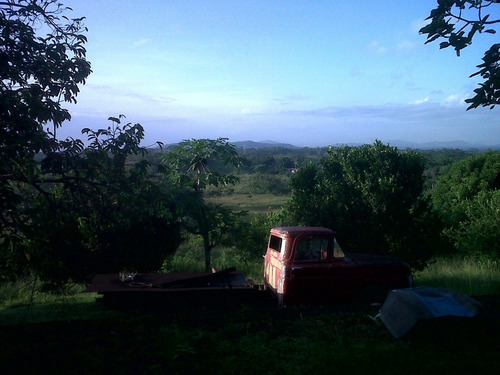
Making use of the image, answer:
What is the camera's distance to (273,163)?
256ft

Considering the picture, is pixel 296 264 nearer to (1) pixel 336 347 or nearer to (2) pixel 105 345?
(1) pixel 336 347

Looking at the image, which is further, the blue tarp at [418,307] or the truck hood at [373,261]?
the truck hood at [373,261]

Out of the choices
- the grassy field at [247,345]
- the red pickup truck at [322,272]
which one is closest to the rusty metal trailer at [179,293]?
the grassy field at [247,345]

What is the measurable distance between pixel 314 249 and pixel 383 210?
5.75 m

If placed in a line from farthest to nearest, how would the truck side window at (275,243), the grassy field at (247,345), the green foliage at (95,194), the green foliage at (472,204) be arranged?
1. the green foliage at (472,204)
2. the truck side window at (275,243)
3. the green foliage at (95,194)
4. the grassy field at (247,345)

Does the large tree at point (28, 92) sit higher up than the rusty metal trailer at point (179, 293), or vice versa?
the large tree at point (28, 92)

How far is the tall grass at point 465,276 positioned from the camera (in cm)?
1177

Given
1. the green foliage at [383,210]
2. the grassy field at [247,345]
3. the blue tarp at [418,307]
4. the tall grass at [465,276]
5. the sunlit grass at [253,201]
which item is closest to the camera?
the grassy field at [247,345]

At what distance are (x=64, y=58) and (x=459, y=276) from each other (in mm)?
11136

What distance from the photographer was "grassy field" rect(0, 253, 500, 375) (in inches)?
221

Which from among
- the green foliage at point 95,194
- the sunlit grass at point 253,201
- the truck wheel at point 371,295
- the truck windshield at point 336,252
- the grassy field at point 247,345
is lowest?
the sunlit grass at point 253,201

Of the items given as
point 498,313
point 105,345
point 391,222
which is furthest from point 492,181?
point 105,345

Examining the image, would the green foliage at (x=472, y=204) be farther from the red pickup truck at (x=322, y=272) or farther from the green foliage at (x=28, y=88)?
the green foliage at (x=28, y=88)

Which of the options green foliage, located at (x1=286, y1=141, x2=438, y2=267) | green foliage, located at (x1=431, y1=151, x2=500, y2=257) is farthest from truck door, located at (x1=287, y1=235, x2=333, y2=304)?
green foliage, located at (x1=431, y1=151, x2=500, y2=257)
